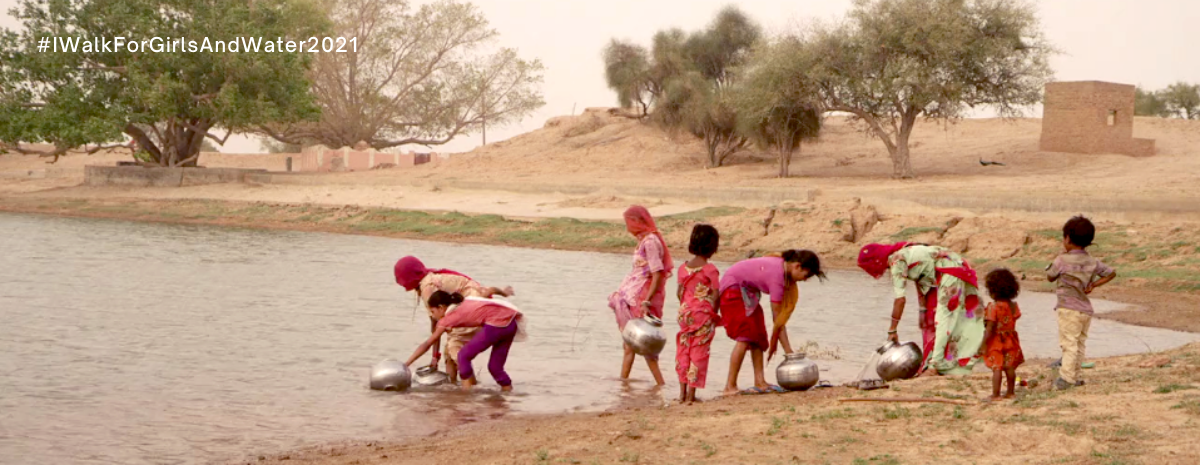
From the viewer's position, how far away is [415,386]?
9.78m

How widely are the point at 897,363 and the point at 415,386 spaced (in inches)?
139

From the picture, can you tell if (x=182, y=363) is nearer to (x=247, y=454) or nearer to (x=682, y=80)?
(x=247, y=454)

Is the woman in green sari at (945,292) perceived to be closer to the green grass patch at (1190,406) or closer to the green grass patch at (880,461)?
the green grass patch at (1190,406)

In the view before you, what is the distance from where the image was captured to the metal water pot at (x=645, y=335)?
911 cm

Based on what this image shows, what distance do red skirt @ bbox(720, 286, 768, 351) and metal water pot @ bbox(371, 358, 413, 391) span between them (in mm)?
2482

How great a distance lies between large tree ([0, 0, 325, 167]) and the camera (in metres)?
41.4

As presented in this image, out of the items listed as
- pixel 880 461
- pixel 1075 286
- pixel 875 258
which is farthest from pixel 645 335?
pixel 880 461

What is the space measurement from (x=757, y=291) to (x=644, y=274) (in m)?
1.03

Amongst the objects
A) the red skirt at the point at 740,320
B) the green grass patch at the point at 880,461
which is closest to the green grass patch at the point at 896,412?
the green grass patch at the point at 880,461

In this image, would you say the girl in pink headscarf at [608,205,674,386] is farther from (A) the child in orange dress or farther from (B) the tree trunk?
(B) the tree trunk

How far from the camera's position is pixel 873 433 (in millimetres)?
6605

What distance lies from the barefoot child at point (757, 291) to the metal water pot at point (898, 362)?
763mm

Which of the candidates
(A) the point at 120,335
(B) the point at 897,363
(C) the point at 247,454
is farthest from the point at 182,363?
(B) the point at 897,363

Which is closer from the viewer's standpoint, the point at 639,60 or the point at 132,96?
the point at 132,96
